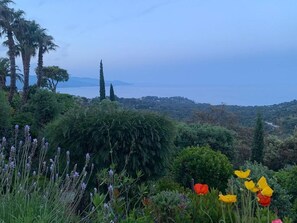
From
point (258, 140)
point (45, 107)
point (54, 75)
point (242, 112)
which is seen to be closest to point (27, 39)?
point (45, 107)

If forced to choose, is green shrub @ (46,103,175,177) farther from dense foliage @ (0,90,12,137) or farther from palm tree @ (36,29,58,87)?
palm tree @ (36,29,58,87)

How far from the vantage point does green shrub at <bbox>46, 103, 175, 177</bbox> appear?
6.12 metres

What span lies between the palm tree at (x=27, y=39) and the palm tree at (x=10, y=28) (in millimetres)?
602

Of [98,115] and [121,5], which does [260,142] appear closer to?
[121,5]

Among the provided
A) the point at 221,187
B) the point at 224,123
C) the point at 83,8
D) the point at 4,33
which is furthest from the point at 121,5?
the point at 4,33

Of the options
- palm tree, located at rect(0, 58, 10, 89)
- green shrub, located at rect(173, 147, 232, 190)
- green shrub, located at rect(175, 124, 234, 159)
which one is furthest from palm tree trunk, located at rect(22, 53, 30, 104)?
green shrub, located at rect(173, 147, 232, 190)

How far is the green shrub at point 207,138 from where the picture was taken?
36.4 ft

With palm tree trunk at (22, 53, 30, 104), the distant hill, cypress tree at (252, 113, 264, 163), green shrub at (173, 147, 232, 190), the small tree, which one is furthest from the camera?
the small tree

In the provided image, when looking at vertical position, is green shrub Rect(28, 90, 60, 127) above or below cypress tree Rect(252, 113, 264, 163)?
above

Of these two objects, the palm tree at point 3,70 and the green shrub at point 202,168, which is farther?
the palm tree at point 3,70

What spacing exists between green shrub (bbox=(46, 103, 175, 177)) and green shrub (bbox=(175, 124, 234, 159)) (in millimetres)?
4509

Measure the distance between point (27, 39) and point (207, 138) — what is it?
14652 millimetres

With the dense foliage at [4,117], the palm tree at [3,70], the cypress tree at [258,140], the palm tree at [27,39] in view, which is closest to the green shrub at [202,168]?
the cypress tree at [258,140]

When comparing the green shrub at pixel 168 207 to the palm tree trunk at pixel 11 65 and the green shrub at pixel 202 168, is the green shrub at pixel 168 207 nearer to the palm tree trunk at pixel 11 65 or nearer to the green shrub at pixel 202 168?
the green shrub at pixel 202 168
